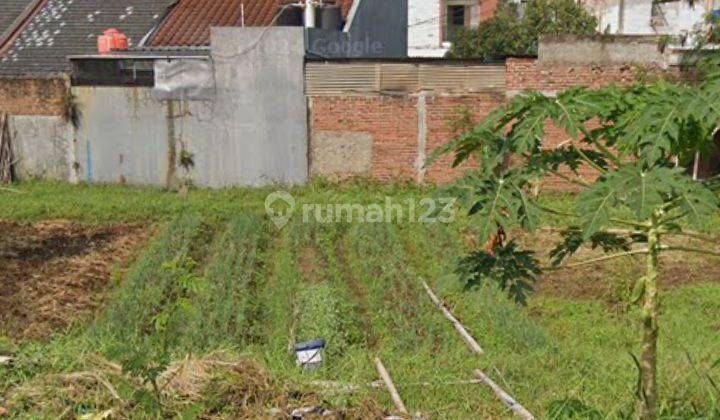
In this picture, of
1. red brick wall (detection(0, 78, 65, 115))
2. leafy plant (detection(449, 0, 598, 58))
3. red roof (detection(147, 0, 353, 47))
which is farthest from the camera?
leafy plant (detection(449, 0, 598, 58))

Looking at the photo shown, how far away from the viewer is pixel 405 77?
13.6 m

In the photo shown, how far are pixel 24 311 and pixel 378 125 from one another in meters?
7.26

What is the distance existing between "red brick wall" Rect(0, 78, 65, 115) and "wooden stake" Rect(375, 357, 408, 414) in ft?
34.9

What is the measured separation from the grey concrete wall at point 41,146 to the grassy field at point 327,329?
4.48 feet

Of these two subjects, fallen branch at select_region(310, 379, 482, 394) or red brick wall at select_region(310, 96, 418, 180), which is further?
red brick wall at select_region(310, 96, 418, 180)

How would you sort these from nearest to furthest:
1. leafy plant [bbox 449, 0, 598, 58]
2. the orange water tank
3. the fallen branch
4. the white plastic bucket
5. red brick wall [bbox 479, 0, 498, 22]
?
the fallen branch
the white plastic bucket
the orange water tank
leafy plant [bbox 449, 0, 598, 58]
red brick wall [bbox 479, 0, 498, 22]

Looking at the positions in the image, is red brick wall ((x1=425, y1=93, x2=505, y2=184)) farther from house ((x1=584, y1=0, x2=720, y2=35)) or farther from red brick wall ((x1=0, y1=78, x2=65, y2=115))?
house ((x1=584, y1=0, x2=720, y2=35))

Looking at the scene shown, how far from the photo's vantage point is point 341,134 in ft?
45.7

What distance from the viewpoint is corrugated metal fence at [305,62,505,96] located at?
44.5ft

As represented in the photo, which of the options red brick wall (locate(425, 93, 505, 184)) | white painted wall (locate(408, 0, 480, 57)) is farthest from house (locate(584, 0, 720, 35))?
red brick wall (locate(425, 93, 505, 184))

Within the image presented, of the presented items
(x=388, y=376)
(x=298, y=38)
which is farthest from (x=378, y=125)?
(x=388, y=376)

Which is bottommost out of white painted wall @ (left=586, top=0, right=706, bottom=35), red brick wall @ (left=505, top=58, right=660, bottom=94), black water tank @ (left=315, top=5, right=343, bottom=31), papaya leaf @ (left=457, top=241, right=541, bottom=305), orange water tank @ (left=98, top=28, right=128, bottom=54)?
papaya leaf @ (left=457, top=241, right=541, bottom=305)

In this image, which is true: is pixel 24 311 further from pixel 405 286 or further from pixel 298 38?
pixel 298 38

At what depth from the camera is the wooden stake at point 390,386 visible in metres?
4.94
